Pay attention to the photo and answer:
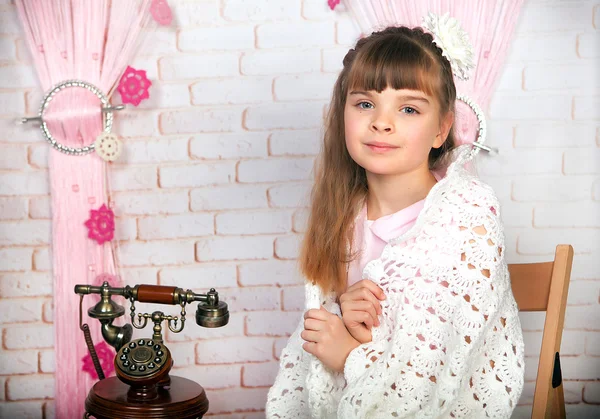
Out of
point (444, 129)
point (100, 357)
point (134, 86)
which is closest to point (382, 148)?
point (444, 129)

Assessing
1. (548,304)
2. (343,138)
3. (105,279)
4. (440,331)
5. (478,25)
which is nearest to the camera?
(440,331)

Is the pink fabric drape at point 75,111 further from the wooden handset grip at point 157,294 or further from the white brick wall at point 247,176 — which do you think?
the wooden handset grip at point 157,294

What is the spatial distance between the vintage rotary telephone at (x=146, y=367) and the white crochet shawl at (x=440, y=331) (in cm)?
34

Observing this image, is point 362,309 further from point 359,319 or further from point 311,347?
point 311,347

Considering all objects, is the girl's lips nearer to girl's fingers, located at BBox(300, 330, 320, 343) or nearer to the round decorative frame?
girl's fingers, located at BBox(300, 330, 320, 343)

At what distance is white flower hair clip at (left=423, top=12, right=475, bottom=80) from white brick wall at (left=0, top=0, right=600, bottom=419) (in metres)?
0.65

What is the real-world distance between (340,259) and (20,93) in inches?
49.4

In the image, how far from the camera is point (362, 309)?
155 centimetres

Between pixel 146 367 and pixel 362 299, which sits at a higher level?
pixel 362 299

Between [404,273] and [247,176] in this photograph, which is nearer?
[404,273]

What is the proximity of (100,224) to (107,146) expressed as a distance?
0.82 feet

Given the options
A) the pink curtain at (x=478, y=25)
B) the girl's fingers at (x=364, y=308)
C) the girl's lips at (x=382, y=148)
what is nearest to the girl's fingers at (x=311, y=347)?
the girl's fingers at (x=364, y=308)

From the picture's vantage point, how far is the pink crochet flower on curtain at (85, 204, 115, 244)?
230 cm

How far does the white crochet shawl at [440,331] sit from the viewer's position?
1.47 meters
